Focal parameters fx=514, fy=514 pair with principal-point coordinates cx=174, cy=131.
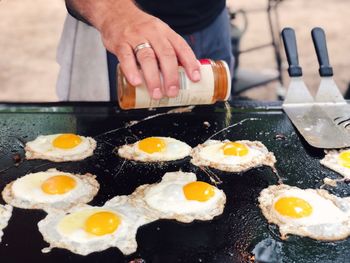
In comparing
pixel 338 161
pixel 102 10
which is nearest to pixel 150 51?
pixel 102 10

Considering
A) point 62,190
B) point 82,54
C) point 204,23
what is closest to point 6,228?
point 62,190

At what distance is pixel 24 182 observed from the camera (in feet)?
7.21

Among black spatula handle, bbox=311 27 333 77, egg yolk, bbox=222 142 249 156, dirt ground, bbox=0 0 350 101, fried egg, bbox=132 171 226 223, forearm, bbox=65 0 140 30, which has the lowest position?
dirt ground, bbox=0 0 350 101

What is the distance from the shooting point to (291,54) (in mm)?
2801

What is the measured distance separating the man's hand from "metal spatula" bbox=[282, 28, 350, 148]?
773 mm

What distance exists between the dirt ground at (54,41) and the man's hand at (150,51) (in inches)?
155

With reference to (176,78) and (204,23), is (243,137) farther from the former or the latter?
(204,23)

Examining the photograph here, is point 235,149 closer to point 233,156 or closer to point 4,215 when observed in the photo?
point 233,156

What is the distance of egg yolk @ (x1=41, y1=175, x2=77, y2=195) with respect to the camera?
2148 millimetres

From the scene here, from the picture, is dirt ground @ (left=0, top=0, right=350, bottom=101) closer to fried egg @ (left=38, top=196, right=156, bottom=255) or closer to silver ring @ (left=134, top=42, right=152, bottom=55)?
silver ring @ (left=134, top=42, right=152, bottom=55)

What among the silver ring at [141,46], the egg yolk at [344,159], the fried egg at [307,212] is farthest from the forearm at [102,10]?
the egg yolk at [344,159]

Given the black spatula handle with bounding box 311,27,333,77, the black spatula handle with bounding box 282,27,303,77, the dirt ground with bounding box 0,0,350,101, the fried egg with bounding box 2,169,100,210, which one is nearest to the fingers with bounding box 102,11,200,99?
the fried egg with bounding box 2,169,100,210

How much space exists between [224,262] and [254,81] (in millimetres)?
3820

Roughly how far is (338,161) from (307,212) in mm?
431
